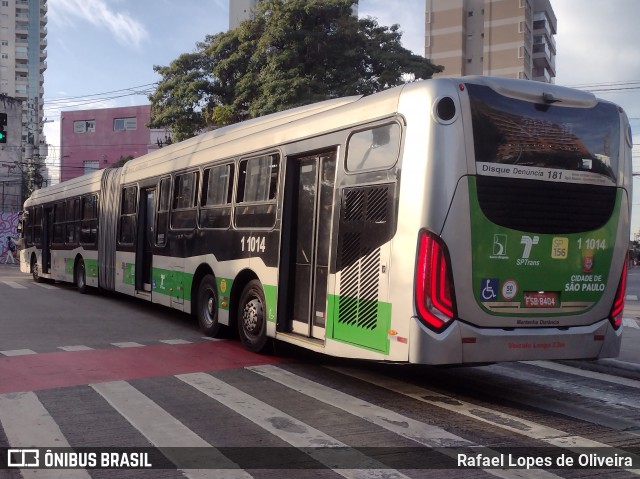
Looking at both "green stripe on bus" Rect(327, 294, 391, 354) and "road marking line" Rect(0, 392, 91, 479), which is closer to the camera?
"road marking line" Rect(0, 392, 91, 479)

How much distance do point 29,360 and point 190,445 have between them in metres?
4.38

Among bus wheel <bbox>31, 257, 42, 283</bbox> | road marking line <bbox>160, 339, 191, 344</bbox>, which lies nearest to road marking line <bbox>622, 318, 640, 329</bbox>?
road marking line <bbox>160, 339, 191, 344</bbox>

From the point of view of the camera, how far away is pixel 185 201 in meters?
12.0

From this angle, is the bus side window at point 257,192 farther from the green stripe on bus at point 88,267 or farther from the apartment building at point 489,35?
the apartment building at point 489,35

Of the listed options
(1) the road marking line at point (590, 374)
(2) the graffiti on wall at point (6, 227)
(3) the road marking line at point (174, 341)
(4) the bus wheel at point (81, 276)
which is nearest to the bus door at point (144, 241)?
(3) the road marking line at point (174, 341)

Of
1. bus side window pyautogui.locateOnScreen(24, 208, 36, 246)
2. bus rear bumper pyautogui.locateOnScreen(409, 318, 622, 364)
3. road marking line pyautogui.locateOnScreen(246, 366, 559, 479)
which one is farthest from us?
bus side window pyautogui.locateOnScreen(24, 208, 36, 246)

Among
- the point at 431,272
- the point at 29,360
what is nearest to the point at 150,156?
the point at 29,360

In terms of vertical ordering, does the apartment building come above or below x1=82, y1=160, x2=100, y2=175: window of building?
above

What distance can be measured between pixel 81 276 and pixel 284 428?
45.9ft

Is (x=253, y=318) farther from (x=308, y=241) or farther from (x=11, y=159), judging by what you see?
(x=11, y=159)

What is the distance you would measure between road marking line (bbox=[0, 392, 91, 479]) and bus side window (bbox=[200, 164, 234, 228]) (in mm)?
4181

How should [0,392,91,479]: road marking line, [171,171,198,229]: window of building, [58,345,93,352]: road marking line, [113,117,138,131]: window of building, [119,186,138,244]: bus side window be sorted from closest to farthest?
[0,392,91,479]: road marking line
[58,345,93,352]: road marking line
[171,171,198,229]: window of building
[119,186,138,244]: bus side window
[113,117,138,131]: window of building

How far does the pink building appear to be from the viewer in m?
56.2

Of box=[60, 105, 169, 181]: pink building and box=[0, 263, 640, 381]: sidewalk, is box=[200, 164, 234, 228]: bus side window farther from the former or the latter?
box=[60, 105, 169, 181]: pink building
